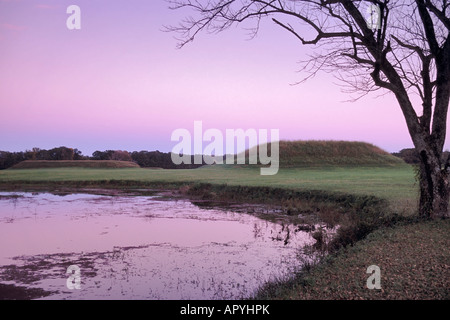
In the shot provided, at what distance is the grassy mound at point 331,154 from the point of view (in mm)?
61750

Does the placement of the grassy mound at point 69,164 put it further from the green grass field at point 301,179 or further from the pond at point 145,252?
the pond at point 145,252

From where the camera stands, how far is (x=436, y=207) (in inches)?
589

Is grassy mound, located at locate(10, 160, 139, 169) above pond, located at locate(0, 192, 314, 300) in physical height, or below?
above

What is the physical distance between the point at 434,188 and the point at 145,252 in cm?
994

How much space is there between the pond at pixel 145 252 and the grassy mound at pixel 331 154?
41.0 metres

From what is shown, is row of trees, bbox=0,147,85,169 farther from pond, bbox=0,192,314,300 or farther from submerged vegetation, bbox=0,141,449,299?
pond, bbox=0,192,314,300

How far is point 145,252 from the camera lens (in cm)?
1336

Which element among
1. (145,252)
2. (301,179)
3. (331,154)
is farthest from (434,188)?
(331,154)

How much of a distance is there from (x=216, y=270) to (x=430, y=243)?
5.50m

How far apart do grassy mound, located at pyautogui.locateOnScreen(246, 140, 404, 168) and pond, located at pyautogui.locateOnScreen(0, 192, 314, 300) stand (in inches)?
1614

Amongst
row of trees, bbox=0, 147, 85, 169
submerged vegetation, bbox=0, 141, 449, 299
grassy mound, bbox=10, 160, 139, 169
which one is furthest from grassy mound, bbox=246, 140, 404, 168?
row of trees, bbox=0, 147, 85, 169

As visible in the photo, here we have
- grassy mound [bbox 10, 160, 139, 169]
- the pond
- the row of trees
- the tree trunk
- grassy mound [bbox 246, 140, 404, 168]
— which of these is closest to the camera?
the pond

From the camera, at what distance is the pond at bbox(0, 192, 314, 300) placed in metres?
9.93
